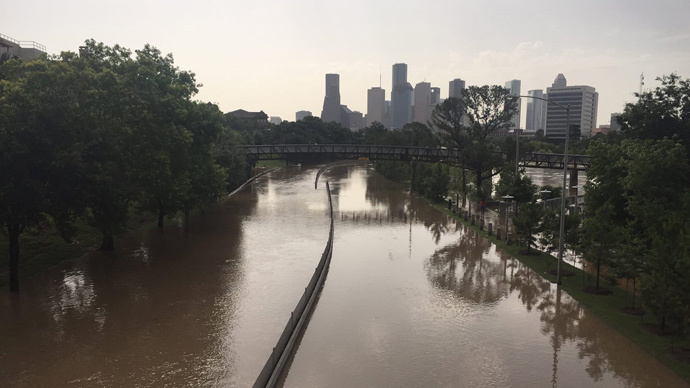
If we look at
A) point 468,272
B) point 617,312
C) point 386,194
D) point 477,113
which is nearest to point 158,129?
point 468,272

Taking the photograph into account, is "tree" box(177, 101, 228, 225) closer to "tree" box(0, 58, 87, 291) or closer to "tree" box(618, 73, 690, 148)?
"tree" box(0, 58, 87, 291)

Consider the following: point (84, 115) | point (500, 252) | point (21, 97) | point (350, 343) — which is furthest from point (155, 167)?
point (500, 252)

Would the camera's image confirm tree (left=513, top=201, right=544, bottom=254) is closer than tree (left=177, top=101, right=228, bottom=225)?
Yes

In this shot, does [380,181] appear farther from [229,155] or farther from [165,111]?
[165,111]

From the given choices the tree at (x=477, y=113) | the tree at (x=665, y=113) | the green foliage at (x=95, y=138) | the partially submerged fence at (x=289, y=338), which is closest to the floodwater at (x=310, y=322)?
the partially submerged fence at (x=289, y=338)

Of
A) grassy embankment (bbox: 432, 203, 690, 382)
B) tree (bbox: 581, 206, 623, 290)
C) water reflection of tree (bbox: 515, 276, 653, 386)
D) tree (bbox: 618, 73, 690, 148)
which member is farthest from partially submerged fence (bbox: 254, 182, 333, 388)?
tree (bbox: 618, 73, 690, 148)

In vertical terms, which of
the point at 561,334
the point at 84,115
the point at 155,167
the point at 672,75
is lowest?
the point at 561,334

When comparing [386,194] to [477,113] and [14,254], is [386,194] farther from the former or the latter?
[14,254]

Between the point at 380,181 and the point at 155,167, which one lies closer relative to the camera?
the point at 155,167
